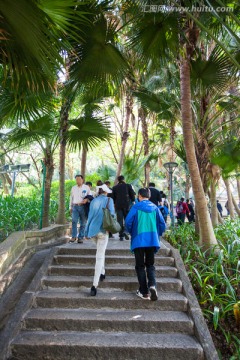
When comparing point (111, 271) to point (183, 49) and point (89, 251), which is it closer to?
point (89, 251)

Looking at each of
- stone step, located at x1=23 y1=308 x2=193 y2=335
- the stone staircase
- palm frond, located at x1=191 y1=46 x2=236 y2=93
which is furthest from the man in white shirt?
palm frond, located at x1=191 y1=46 x2=236 y2=93

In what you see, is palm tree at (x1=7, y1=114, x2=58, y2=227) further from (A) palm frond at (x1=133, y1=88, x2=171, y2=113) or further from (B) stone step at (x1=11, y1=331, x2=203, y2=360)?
(B) stone step at (x1=11, y1=331, x2=203, y2=360)

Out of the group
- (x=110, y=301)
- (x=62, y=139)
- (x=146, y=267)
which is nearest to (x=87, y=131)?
(x=62, y=139)

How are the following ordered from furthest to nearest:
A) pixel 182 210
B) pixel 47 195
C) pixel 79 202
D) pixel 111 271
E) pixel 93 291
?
pixel 182 210, pixel 47 195, pixel 79 202, pixel 111 271, pixel 93 291

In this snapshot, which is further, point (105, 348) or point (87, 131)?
point (87, 131)

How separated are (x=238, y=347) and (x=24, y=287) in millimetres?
3235

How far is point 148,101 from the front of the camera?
8.08m

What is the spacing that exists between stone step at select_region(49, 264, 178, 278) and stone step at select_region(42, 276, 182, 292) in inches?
6.3

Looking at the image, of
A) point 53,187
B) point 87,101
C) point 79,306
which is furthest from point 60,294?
point 53,187

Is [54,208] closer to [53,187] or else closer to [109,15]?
[53,187]

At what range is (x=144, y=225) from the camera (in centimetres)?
400

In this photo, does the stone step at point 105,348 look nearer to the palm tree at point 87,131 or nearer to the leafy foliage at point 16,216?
the leafy foliage at point 16,216

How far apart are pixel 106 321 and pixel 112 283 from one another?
0.83 metres

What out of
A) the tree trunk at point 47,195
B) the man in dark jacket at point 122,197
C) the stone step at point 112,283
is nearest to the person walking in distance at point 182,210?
the man in dark jacket at point 122,197
